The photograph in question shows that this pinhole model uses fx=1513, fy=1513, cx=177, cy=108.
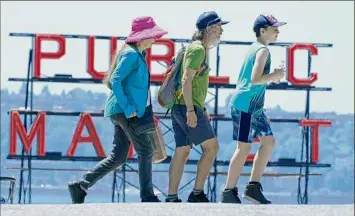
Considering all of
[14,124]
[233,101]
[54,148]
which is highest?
[233,101]

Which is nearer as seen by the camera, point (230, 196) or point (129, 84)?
point (129, 84)

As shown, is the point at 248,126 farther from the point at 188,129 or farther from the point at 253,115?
the point at 188,129

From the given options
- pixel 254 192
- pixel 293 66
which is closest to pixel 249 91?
pixel 254 192

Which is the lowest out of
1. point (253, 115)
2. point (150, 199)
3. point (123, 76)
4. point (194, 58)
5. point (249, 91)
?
point (150, 199)

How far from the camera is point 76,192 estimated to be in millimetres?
12805

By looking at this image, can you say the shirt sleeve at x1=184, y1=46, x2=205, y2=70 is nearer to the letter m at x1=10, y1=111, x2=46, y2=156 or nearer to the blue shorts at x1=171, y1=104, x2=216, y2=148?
the blue shorts at x1=171, y1=104, x2=216, y2=148

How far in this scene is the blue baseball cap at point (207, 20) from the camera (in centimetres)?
1302

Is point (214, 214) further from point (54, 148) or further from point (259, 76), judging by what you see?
point (54, 148)

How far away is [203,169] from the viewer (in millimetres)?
13023

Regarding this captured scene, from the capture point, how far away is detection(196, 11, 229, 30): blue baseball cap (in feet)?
42.7

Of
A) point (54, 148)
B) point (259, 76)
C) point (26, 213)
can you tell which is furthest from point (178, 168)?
point (54, 148)

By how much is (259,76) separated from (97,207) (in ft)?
7.31

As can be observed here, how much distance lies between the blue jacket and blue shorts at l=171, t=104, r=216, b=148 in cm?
38

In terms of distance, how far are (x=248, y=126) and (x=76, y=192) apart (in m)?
1.58
